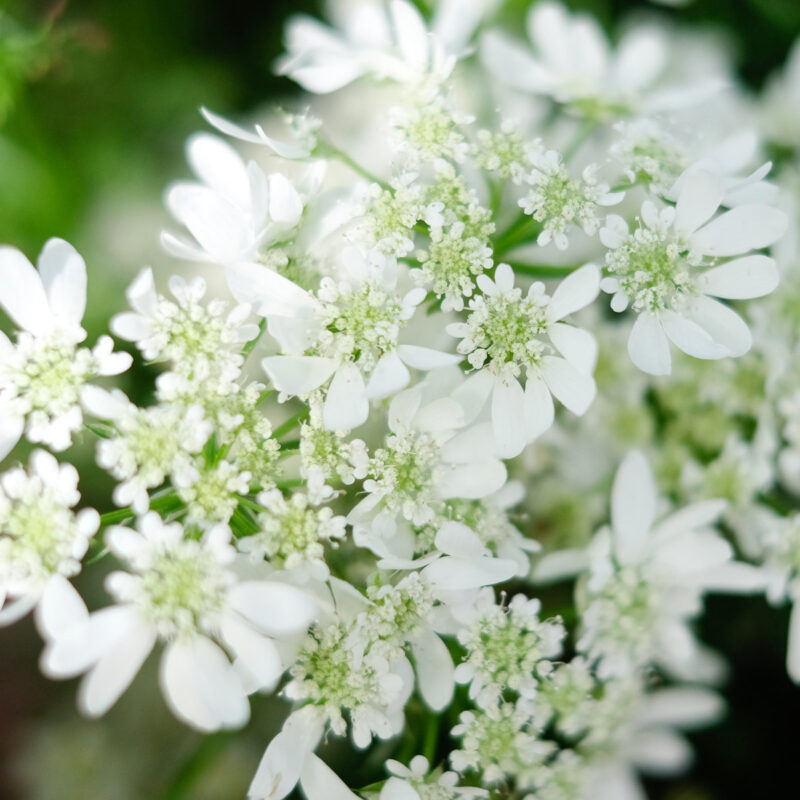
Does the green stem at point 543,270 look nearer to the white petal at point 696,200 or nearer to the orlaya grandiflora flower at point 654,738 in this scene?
the white petal at point 696,200

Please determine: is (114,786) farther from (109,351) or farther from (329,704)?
(109,351)

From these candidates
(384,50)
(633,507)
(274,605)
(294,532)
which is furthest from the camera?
(384,50)

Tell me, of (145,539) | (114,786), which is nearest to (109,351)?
(145,539)

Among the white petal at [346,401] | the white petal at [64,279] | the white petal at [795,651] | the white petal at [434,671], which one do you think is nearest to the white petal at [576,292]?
the white petal at [346,401]

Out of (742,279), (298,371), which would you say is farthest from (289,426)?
(742,279)

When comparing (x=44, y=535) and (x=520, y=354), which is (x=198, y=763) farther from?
(x=520, y=354)
